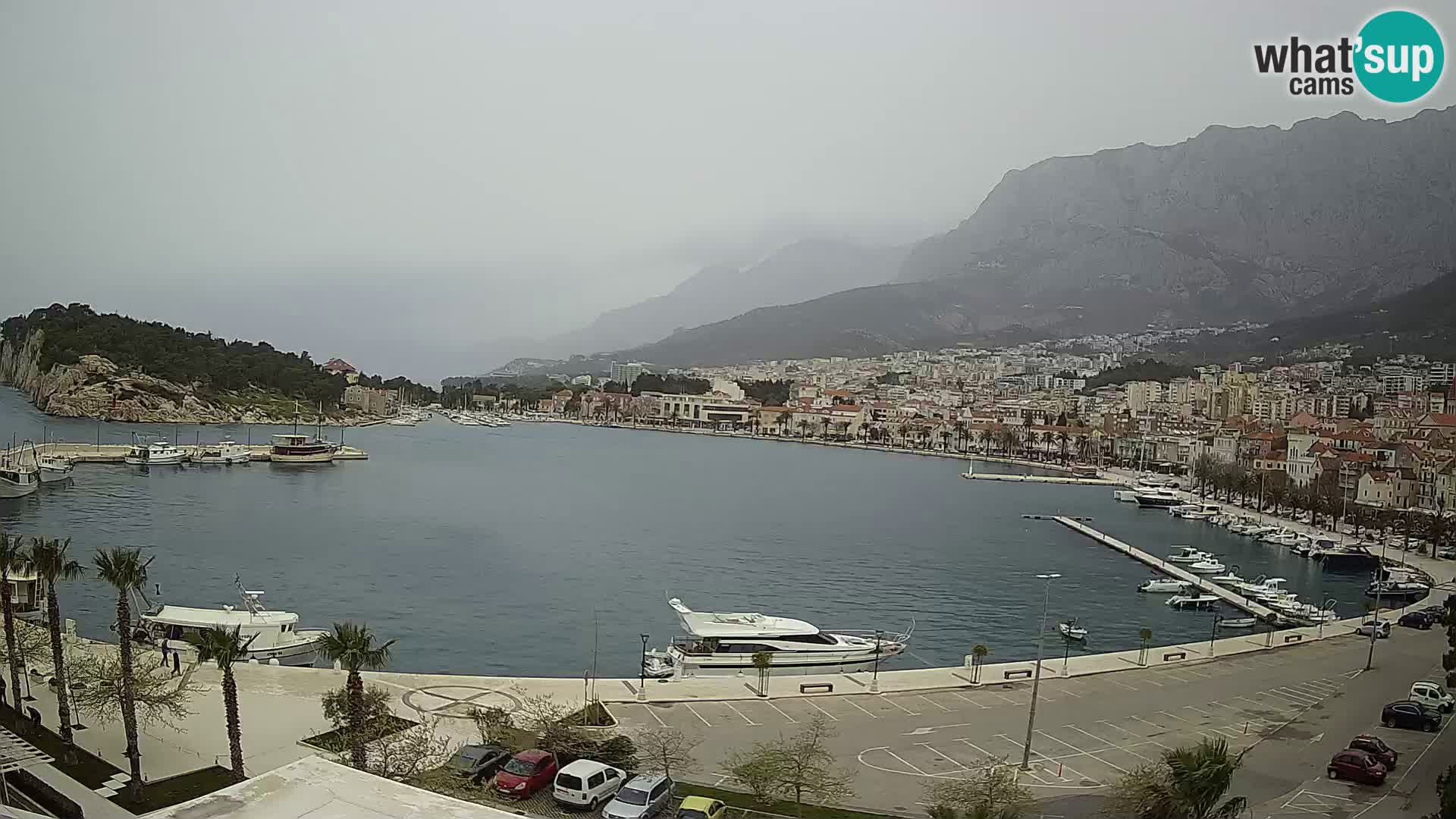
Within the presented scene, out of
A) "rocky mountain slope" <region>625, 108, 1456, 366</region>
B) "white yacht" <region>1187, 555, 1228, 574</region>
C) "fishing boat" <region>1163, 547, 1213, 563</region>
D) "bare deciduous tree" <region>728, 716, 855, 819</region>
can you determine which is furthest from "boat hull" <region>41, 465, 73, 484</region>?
"rocky mountain slope" <region>625, 108, 1456, 366</region>

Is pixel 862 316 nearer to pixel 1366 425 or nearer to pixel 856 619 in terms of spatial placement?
pixel 1366 425

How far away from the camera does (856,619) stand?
2073cm

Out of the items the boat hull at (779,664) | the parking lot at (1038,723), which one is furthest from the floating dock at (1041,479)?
the parking lot at (1038,723)

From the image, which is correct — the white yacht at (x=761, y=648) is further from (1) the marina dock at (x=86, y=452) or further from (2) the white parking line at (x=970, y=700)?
(1) the marina dock at (x=86, y=452)

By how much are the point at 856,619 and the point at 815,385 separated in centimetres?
9787

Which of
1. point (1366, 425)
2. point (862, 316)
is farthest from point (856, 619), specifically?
point (862, 316)

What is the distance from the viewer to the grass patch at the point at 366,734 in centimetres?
Result: 931

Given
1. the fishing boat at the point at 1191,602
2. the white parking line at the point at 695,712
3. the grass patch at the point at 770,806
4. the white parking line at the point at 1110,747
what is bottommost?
the fishing boat at the point at 1191,602

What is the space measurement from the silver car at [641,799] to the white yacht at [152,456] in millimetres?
42604

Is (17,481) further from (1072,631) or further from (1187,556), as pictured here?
(1187,556)

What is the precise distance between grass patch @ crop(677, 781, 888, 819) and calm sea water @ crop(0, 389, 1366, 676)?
7.27 metres

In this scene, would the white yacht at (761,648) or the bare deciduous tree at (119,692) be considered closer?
the bare deciduous tree at (119,692)

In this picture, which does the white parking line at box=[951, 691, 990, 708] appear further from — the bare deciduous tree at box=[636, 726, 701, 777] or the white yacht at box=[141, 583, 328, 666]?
the white yacht at box=[141, 583, 328, 666]

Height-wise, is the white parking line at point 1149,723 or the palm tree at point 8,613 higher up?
the palm tree at point 8,613
